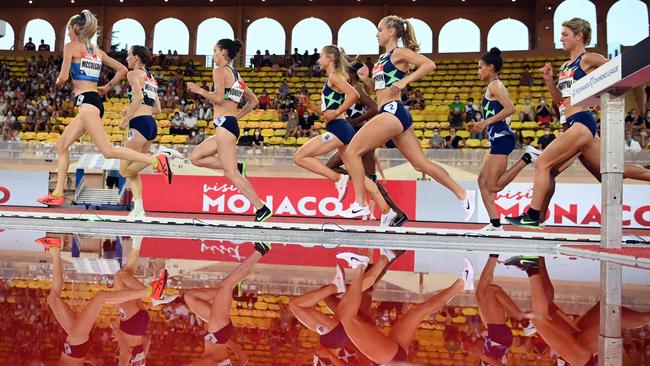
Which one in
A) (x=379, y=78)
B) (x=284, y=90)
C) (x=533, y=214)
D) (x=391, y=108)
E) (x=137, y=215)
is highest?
(x=284, y=90)

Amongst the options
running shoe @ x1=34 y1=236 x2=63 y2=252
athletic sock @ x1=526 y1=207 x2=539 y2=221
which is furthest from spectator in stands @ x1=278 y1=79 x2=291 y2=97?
running shoe @ x1=34 y1=236 x2=63 y2=252

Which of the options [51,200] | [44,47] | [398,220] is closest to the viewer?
[51,200]

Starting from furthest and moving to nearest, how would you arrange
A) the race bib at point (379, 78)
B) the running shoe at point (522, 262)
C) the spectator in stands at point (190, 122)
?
the spectator in stands at point (190, 122) < the race bib at point (379, 78) < the running shoe at point (522, 262)

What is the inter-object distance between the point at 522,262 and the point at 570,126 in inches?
72.3

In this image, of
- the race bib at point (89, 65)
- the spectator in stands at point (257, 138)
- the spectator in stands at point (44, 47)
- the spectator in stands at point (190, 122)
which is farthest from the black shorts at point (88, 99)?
the spectator in stands at point (44, 47)

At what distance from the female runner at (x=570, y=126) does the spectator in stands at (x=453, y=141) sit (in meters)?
7.23

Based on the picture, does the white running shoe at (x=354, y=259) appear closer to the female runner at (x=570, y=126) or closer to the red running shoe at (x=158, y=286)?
the red running shoe at (x=158, y=286)

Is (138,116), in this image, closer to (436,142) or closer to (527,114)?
(436,142)

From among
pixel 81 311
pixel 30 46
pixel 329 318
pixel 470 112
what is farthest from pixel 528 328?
pixel 30 46

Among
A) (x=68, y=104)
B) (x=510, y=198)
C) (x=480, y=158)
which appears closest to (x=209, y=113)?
(x=68, y=104)

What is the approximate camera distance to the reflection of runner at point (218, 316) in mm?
1588

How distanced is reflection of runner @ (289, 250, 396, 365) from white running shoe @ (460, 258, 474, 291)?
45 cm

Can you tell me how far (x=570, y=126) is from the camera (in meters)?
5.69

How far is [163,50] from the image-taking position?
28438 mm
